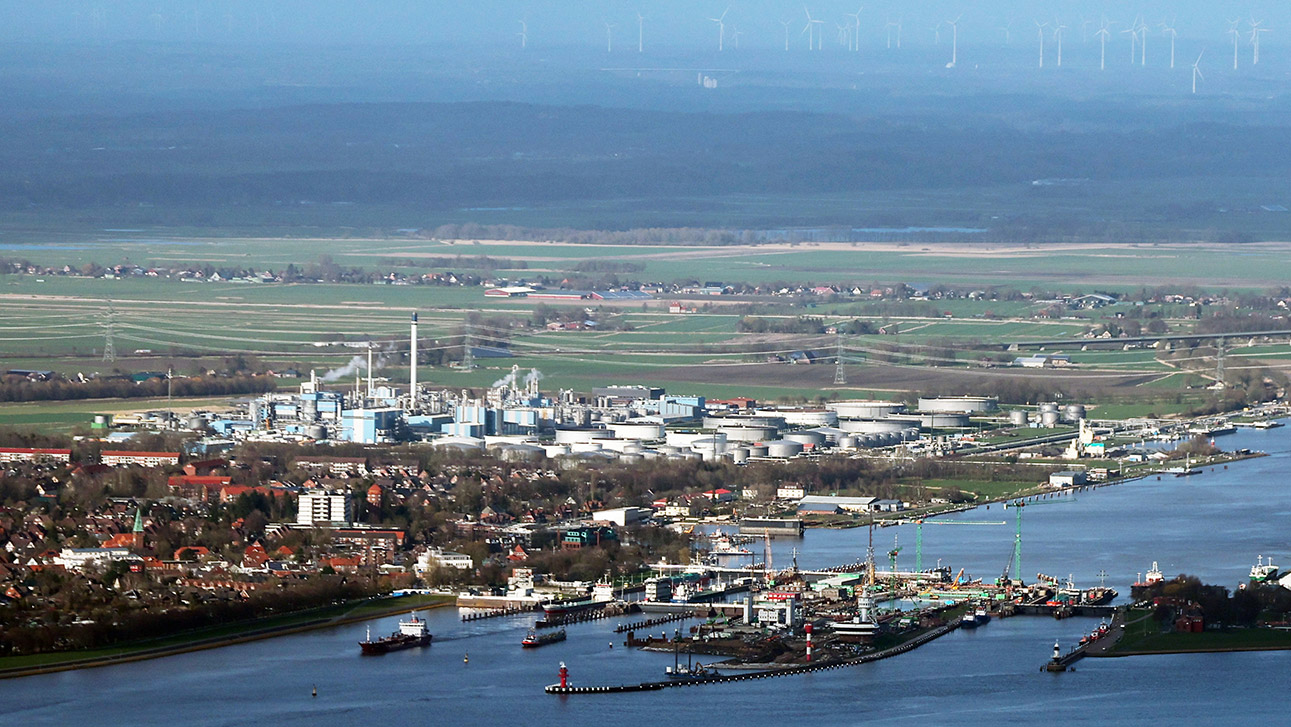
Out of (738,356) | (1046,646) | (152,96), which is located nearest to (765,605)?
(1046,646)

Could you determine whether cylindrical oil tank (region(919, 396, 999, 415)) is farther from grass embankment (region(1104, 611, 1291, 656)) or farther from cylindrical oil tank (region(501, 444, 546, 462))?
grass embankment (region(1104, 611, 1291, 656))

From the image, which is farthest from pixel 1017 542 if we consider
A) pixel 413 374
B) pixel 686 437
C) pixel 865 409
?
pixel 413 374

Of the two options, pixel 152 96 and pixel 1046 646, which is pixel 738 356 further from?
pixel 152 96

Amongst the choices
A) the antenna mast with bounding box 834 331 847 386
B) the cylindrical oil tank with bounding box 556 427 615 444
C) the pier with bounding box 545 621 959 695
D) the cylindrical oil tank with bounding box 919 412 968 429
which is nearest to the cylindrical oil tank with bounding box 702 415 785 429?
the cylindrical oil tank with bounding box 556 427 615 444

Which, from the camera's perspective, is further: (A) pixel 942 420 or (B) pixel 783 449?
(A) pixel 942 420

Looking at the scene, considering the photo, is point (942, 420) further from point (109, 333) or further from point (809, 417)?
point (109, 333)

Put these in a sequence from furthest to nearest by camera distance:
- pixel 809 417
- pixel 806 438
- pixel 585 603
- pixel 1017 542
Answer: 1. pixel 809 417
2. pixel 806 438
3. pixel 1017 542
4. pixel 585 603

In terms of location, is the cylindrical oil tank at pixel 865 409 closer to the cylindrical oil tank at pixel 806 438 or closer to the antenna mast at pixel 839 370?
the cylindrical oil tank at pixel 806 438

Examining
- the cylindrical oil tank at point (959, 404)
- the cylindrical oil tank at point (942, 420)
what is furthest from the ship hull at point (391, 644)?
the cylindrical oil tank at point (959, 404)

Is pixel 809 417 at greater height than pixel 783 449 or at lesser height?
greater
